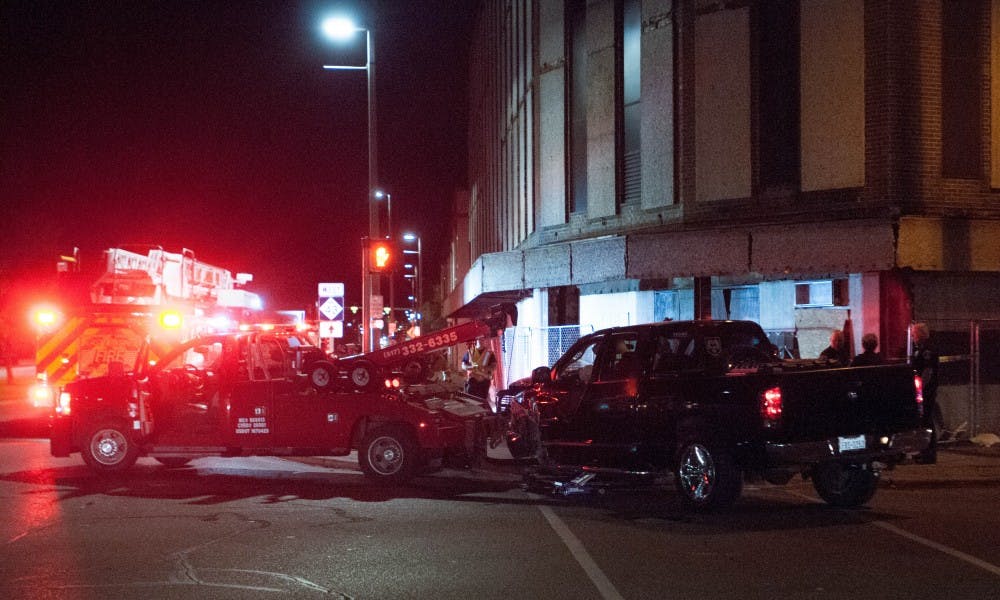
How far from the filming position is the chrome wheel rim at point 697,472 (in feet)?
29.8

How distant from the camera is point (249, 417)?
11570 mm

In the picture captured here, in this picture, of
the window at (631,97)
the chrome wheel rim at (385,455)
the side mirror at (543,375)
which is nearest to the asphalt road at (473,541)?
the chrome wheel rim at (385,455)

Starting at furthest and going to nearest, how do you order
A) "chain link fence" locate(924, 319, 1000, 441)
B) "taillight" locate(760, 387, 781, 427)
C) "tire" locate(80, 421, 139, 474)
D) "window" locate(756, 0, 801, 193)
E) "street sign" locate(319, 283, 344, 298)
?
"street sign" locate(319, 283, 344, 298), "window" locate(756, 0, 801, 193), "chain link fence" locate(924, 319, 1000, 441), "tire" locate(80, 421, 139, 474), "taillight" locate(760, 387, 781, 427)

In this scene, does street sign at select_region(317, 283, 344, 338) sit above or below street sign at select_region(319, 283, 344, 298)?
below

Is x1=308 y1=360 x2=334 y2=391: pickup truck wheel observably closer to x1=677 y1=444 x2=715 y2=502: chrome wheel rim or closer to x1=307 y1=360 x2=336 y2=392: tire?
x1=307 y1=360 x2=336 y2=392: tire

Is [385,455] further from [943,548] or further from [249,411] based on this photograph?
[943,548]

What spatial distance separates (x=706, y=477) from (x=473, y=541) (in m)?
2.52

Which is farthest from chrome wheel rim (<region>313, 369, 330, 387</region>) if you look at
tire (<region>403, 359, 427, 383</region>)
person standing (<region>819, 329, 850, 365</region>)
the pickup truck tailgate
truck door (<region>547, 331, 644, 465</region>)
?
person standing (<region>819, 329, 850, 365</region>)

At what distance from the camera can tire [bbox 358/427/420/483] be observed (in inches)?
445

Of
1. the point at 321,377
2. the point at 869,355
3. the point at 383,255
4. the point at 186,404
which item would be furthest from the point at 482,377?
the point at 869,355

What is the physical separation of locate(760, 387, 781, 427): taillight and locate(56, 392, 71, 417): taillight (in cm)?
870

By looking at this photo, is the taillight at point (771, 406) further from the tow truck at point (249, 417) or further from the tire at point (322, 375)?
the tire at point (322, 375)

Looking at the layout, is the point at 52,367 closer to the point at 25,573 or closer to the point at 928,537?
the point at 25,573

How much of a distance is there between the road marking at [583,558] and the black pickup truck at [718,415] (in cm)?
124
